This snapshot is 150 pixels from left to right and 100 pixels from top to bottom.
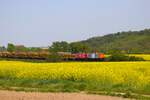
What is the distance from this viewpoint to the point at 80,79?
24.6 meters

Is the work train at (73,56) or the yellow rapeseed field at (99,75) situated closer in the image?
the yellow rapeseed field at (99,75)

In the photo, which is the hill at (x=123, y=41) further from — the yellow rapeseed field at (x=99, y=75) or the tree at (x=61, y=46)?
the yellow rapeseed field at (x=99, y=75)

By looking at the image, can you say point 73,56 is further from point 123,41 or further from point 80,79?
point 123,41

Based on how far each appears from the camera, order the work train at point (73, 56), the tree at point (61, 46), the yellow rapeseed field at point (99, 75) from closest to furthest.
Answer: the yellow rapeseed field at point (99, 75) < the work train at point (73, 56) < the tree at point (61, 46)

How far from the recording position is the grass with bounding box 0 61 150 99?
70.8ft

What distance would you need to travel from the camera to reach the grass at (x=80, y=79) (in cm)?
2158

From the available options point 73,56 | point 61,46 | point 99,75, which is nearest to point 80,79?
point 99,75

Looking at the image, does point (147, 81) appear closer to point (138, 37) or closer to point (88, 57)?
point (88, 57)

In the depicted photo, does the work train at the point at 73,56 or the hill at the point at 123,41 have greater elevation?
the hill at the point at 123,41

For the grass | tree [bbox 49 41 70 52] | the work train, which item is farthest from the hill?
the grass

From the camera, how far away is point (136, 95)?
18.7 m

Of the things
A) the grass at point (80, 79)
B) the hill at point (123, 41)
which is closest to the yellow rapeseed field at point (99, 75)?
the grass at point (80, 79)

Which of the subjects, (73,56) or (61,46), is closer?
(73,56)

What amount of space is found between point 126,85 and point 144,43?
9378 centimetres
